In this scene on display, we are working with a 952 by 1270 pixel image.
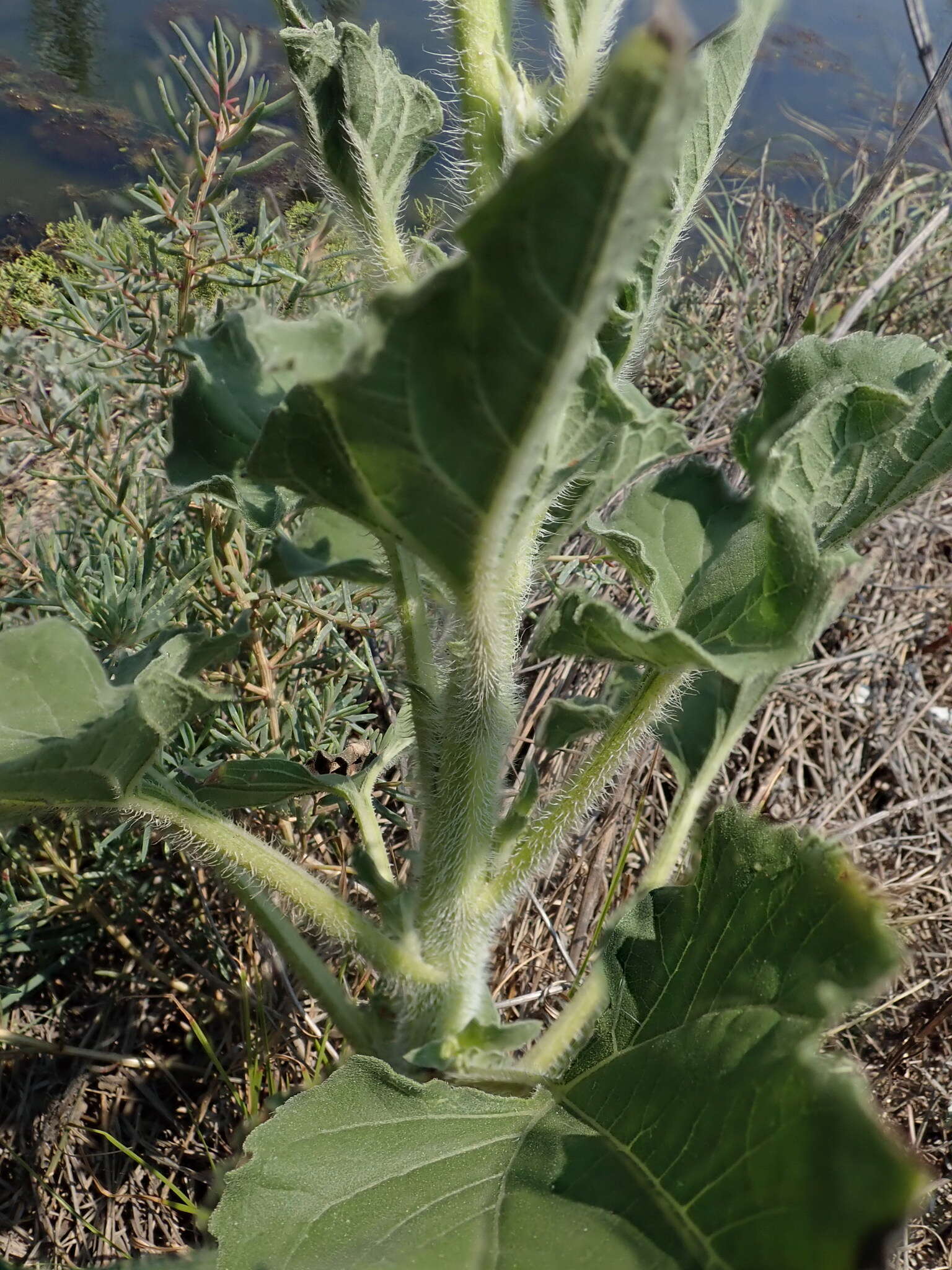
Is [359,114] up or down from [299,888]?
up

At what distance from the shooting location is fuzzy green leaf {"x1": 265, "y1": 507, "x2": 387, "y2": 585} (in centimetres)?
82

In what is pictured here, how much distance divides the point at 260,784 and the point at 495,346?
0.70 meters

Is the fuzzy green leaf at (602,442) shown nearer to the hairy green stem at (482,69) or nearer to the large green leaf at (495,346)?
the large green leaf at (495,346)

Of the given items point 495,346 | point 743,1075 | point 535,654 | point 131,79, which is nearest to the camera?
point 495,346

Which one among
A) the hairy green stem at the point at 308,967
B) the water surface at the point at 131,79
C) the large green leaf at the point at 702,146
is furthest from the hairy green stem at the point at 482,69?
the water surface at the point at 131,79

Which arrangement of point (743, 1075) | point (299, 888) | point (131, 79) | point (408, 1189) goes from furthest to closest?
point (131, 79)
point (299, 888)
point (408, 1189)
point (743, 1075)

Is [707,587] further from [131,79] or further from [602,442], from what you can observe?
[131,79]

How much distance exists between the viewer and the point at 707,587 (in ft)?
3.15

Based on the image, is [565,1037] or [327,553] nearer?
[327,553]

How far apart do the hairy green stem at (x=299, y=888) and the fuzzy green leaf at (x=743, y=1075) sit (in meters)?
0.21

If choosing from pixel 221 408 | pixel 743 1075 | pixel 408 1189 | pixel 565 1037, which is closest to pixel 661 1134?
pixel 743 1075

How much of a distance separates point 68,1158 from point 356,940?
886mm

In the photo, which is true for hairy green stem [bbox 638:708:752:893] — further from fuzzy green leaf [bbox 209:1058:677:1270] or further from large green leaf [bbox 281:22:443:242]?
large green leaf [bbox 281:22:443:242]

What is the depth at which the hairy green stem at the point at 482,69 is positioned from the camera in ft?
2.94
